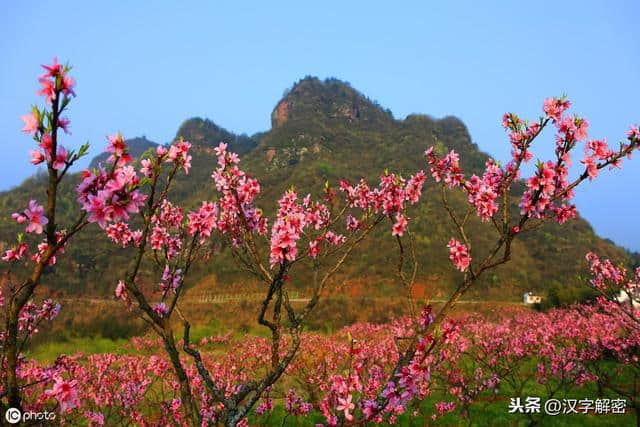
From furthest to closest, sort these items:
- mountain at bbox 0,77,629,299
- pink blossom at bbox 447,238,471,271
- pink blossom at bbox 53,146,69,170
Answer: mountain at bbox 0,77,629,299 → pink blossom at bbox 447,238,471,271 → pink blossom at bbox 53,146,69,170

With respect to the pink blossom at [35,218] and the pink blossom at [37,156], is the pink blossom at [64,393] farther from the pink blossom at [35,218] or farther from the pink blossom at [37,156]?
the pink blossom at [37,156]

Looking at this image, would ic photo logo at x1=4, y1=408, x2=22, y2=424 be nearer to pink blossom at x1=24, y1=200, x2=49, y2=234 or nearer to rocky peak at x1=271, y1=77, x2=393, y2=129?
pink blossom at x1=24, y1=200, x2=49, y2=234

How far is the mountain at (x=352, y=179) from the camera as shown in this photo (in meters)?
39.8

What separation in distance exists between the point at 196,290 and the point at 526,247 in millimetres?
38740

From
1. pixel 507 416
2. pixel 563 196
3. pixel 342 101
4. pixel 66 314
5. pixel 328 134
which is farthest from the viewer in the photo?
pixel 342 101

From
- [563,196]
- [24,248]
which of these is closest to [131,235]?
[24,248]

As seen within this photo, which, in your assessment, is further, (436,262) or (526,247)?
(526,247)

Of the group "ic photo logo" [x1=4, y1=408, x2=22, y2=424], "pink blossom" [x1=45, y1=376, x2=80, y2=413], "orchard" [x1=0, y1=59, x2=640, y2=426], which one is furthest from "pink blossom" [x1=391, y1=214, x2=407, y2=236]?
"ic photo logo" [x1=4, y1=408, x2=22, y2=424]

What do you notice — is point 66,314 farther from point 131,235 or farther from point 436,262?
point 436,262

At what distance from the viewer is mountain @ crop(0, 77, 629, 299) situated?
39.8 meters

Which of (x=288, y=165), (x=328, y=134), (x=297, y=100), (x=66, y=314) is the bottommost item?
(x=66, y=314)

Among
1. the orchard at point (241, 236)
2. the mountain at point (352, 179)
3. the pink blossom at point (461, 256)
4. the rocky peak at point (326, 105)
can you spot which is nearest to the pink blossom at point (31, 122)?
the orchard at point (241, 236)

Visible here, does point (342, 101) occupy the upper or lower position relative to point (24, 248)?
upper

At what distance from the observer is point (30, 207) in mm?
1944
